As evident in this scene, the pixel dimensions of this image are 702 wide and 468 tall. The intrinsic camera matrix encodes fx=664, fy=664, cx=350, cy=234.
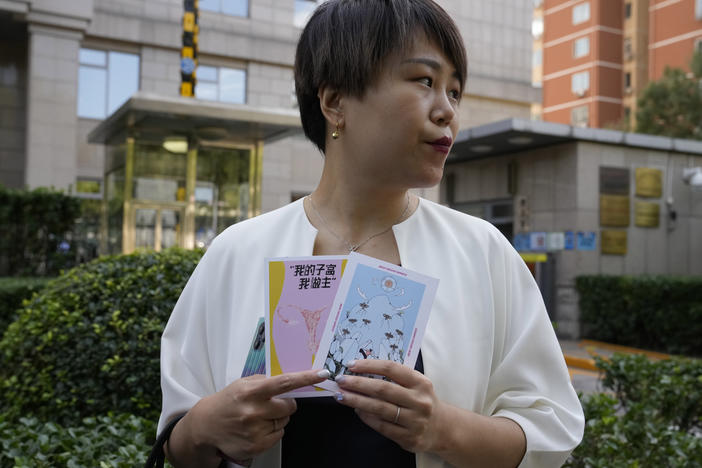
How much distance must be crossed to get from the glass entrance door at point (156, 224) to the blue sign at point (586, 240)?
8267 millimetres

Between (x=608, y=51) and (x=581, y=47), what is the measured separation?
191cm

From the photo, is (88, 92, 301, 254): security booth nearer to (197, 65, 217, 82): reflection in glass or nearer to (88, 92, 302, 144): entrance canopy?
(88, 92, 302, 144): entrance canopy

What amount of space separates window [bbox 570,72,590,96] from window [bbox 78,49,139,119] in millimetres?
35087

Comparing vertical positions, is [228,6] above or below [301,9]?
below

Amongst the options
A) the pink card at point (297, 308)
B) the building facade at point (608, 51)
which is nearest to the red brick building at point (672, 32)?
the building facade at point (608, 51)

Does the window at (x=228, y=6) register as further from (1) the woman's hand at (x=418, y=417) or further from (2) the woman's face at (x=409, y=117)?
(1) the woman's hand at (x=418, y=417)

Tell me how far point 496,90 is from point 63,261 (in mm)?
20548

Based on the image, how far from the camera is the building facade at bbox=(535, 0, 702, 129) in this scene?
42688mm

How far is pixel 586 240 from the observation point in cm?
1233

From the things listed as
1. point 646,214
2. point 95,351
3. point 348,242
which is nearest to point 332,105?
point 348,242

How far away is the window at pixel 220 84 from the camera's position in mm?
22047

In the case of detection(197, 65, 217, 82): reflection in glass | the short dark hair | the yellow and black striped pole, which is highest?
detection(197, 65, 217, 82): reflection in glass

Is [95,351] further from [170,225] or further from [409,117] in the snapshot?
[170,225]

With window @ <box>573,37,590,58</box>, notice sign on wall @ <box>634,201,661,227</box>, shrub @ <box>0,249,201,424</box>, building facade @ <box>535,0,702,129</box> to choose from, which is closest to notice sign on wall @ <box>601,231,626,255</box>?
notice sign on wall @ <box>634,201,661,227</box>
